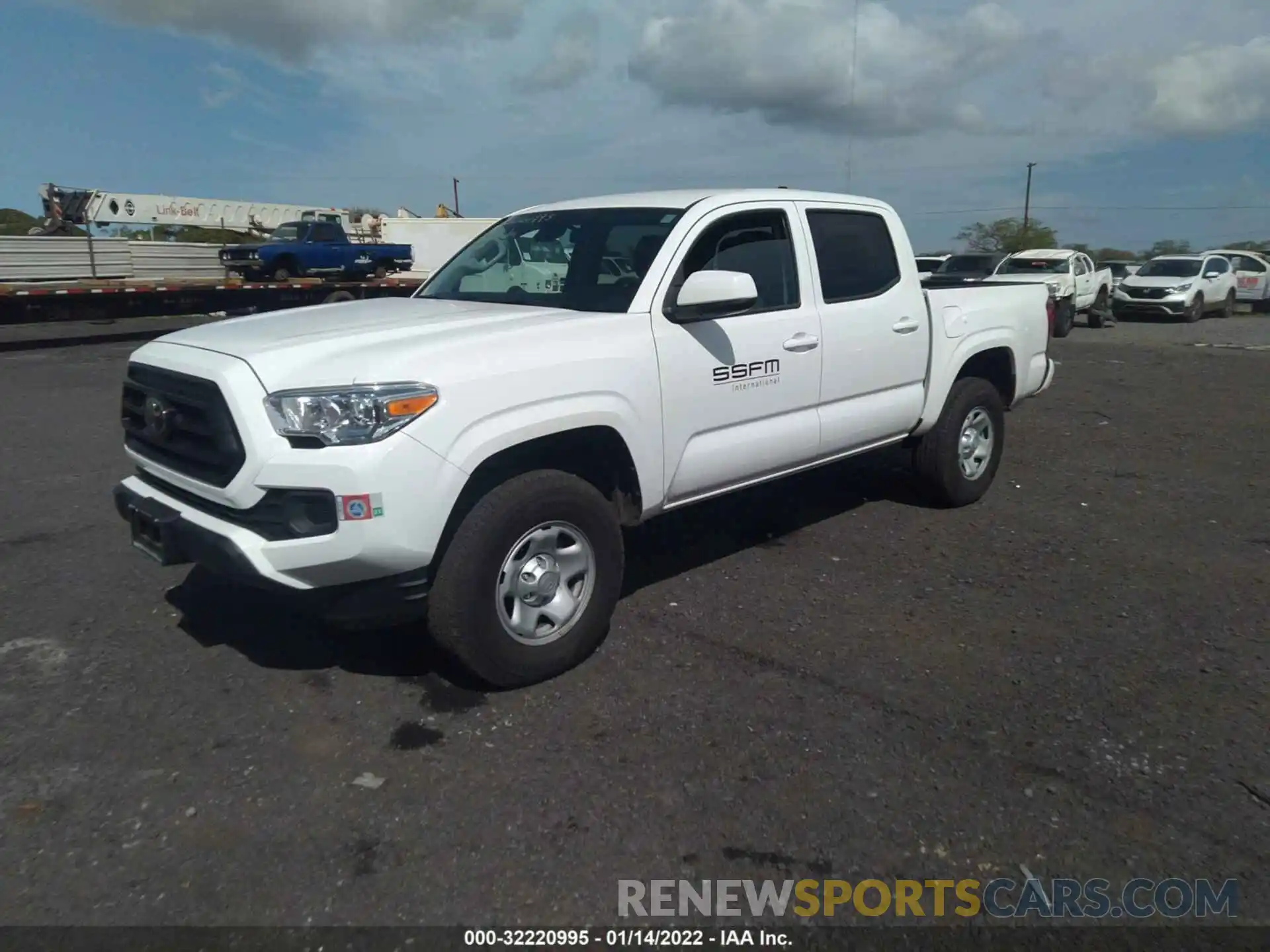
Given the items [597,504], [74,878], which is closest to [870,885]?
[597,504]

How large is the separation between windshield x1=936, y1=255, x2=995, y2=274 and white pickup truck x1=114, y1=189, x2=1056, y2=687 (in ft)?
58.6

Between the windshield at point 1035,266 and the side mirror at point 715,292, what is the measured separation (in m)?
18.5

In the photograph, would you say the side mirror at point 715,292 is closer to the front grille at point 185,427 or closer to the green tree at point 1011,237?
the front grille at point 185,427

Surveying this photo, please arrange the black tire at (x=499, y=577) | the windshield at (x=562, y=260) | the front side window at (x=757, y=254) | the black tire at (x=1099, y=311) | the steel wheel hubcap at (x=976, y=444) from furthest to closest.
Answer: the black tire at (x=1099, y=311) < the steel wheel hubcap at (x=976, y=444) < the front side window at (x=757, y=254) < the windshield at (x=562, y=260) < the black tire at (x=499, y=577)

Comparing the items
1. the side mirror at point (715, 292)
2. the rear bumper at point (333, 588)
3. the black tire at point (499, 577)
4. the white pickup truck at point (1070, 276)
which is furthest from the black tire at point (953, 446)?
the white pickup truck at point (1070, 276)

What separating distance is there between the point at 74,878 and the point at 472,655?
1369 mm

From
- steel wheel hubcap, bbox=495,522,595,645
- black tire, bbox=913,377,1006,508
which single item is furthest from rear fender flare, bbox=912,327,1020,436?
steel wheel hubcap, bbox=495,522,595,645

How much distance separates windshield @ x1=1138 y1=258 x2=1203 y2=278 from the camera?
887 inches

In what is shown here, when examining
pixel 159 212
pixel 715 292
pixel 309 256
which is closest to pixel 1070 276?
pixel 309 256

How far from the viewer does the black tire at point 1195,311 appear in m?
21.8

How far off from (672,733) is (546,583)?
2.50 feet

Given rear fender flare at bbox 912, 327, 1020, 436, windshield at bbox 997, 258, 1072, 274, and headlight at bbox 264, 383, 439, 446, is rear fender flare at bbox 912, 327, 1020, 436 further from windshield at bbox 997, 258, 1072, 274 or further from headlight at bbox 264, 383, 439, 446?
windshield at bbox 997, 258, 1072, 274

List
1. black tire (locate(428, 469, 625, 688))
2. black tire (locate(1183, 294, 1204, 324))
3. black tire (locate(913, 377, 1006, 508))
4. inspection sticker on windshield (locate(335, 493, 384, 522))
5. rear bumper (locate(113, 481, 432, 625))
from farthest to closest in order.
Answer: black tire (locate(1183, 294, 1204, 324)) → black tire (locate(913, 377, 1006, 508)) → black tire (locate(428, 469, 625, 688)) → rear bumper (locate(113, 481, 432, 625)) → inspection sticker on windshield (locate(335, 493, 384, 522))

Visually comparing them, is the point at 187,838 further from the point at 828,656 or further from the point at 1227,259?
A: the point at 1227,259
